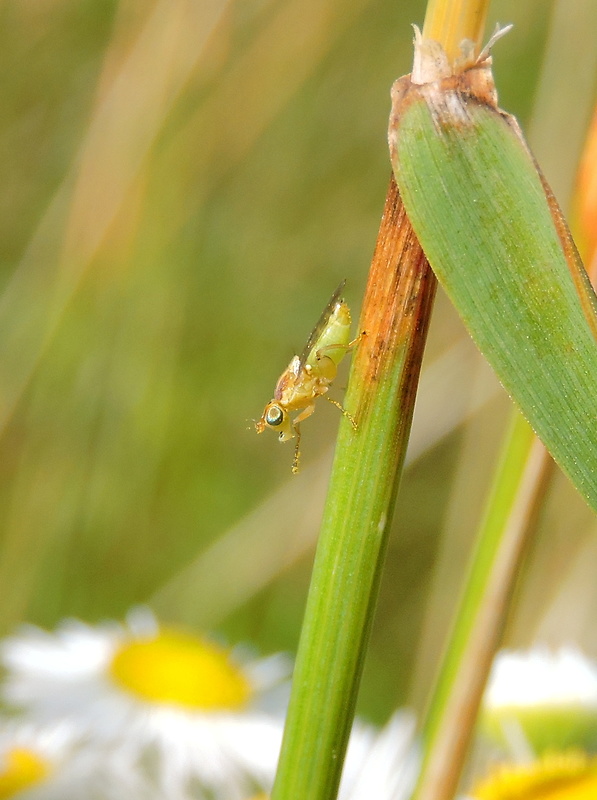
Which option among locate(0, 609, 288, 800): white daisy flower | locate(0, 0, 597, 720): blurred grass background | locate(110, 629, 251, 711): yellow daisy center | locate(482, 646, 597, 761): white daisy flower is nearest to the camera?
locate(482, 646, 597, 761): white daisy flower

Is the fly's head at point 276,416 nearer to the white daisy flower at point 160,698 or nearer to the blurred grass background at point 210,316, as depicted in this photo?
the white daisy flower at point 160,698

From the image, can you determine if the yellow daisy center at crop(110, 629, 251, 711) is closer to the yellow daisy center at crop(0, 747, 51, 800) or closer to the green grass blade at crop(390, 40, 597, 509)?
the yellow daisy center at crop(0, 747, 51, 800)

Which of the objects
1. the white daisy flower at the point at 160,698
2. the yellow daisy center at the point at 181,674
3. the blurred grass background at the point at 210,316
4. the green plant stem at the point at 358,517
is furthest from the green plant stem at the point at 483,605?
the blurred grass background at the point at 210,316

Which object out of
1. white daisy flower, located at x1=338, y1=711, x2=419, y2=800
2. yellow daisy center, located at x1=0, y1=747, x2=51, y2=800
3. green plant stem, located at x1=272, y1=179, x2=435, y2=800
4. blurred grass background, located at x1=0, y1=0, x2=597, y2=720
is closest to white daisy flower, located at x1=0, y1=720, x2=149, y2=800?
yellow daisy center, located at x1=0, y1=747, x2=51, y2=800

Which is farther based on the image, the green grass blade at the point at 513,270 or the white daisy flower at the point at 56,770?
the white daisy flower at the point at 56,770

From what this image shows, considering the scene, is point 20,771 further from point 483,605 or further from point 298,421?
point 483,605

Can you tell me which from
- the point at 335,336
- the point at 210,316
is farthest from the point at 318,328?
the point at 210,316
